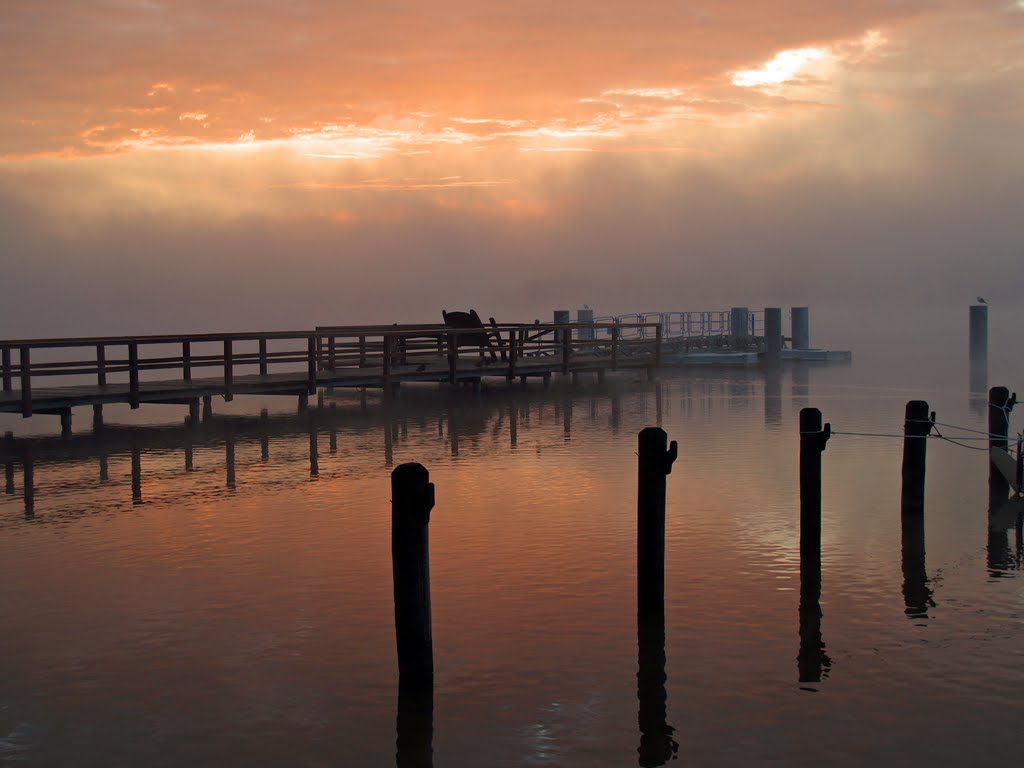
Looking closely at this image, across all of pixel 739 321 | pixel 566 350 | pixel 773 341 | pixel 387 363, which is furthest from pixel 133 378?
pixel 739 321

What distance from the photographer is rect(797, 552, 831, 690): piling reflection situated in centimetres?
848

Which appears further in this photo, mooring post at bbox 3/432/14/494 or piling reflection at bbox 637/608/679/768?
mooring post at bbox 3/432/14/494

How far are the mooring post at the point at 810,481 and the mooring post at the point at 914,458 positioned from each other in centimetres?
Result: 216

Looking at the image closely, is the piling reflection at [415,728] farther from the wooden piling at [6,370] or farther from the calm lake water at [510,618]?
the wooden piling at [6,370]

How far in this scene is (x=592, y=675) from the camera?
841cm

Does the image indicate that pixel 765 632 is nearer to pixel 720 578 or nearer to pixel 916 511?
pixel 720 578

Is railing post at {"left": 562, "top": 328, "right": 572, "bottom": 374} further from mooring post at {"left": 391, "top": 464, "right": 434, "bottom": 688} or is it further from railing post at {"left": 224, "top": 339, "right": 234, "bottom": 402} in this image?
mooring post at {"left": 391, "top": 464, "right": 434, "bottom": 688}

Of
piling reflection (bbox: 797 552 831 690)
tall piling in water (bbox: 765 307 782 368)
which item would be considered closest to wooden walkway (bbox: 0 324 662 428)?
tall piling in water (bbox: 765 307 782 368)

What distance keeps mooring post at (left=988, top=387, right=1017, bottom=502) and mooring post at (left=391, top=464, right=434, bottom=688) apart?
9005 millimetres

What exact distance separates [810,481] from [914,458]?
266 centimetres

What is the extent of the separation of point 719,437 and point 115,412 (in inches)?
577

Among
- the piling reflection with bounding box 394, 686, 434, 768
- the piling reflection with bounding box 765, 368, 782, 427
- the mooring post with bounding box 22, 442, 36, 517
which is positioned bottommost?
the piling reflection with bounding box 394, 686, 434, 768

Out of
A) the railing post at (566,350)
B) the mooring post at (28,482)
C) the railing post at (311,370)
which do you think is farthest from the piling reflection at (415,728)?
the railing post at (566,350)

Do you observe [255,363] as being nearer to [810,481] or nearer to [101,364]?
[101,364]
